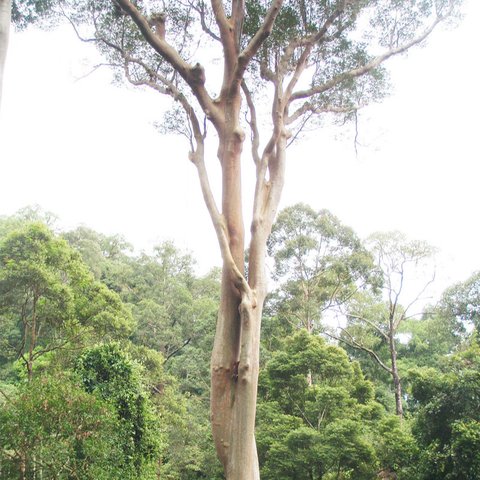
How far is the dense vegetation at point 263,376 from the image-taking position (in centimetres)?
640

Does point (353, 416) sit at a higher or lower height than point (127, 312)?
lower

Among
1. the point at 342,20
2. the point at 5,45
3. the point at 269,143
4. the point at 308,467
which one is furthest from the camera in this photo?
the point at 308,467

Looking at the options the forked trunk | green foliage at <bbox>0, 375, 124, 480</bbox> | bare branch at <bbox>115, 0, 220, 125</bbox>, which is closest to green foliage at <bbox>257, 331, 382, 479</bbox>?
green foliage at <bbox>0, 375, 124, 480</bbox>

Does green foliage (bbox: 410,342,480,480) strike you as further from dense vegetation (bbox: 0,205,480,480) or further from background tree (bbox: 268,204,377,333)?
background tree (bbox: 268,204,377,333)

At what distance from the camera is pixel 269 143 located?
540 centimetres

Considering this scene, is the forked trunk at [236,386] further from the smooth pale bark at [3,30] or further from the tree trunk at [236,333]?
the smooth pale bark at [3,30]

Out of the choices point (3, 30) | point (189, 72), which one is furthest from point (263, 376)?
point (3, 30)

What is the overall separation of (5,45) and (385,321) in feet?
59.1

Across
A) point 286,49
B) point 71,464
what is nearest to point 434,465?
point 71,464

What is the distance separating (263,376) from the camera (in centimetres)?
1174

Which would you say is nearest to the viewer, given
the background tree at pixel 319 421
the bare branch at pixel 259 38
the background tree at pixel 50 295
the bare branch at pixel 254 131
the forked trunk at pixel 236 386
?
the forked trunk at pixel 236 386

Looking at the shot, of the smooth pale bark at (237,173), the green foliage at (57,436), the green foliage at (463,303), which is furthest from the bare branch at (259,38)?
the green foliage at (463,303)

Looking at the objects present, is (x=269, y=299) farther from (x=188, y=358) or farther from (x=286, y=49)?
(x=286, y=49)

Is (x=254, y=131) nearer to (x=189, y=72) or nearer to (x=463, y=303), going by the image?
(x=189, y=72)
